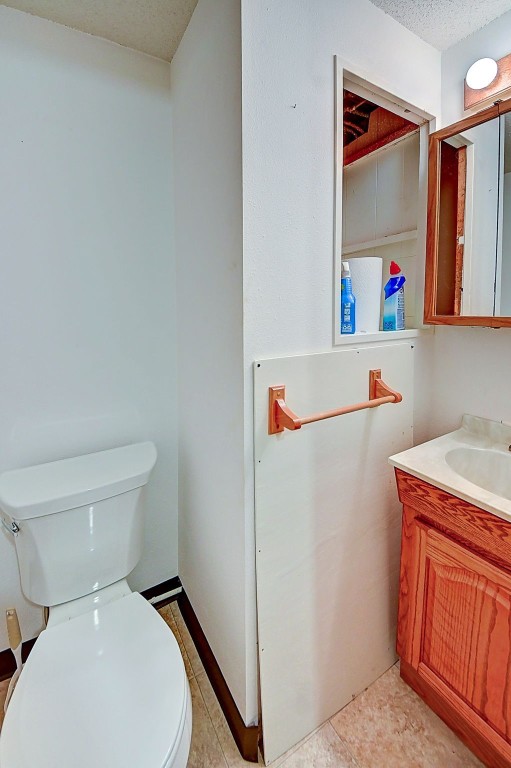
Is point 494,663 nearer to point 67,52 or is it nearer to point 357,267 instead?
point 357,267

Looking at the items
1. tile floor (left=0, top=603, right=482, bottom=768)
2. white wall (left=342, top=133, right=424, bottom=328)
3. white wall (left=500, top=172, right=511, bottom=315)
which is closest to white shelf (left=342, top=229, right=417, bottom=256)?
white wall (left=342, top=133, right=424, bottom=328)

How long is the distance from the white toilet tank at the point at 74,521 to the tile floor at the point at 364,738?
52cm

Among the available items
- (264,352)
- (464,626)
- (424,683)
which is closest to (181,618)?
(424,683)

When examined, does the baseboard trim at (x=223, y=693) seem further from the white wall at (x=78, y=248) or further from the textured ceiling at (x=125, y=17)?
the textured ceiling at (x=125, y=17)

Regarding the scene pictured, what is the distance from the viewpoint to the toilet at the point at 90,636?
0.78m

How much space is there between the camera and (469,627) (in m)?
1.03

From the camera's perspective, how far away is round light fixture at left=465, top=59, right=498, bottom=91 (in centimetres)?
116

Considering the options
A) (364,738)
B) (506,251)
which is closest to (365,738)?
(364,738)

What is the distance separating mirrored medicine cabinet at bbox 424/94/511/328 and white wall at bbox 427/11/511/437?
13cm

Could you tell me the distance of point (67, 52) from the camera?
1.20 meters

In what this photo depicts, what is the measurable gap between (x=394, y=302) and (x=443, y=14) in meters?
0.87

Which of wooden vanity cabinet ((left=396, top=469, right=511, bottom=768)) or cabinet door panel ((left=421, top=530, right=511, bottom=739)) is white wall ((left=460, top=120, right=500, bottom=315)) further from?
cabinet door panel ((left=421, top=530, right=511, bottom=739))

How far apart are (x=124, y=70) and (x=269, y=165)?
2.67 ft

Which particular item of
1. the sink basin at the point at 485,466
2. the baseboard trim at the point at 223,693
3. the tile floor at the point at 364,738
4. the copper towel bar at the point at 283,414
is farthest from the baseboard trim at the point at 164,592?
the sink basin at the point at 485,466
